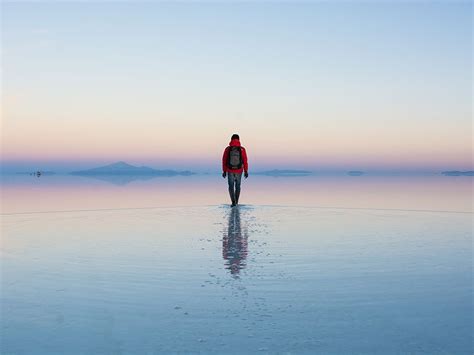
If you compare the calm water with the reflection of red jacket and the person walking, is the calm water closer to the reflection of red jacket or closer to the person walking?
the person walking

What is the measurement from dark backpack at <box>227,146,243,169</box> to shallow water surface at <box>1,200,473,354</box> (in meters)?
7.71

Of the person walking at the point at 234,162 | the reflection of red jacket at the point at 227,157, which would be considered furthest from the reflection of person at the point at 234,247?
the reflection of red jacket at the point at 227,157

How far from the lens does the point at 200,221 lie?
50.8 feet

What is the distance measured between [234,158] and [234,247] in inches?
415

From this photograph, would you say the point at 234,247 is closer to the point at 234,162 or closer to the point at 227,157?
the point at 234,162

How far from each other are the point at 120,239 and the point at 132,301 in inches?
227

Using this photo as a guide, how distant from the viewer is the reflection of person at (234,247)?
8.16m

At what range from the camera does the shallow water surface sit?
4.68m

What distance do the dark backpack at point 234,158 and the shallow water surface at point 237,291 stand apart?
771 centimetres

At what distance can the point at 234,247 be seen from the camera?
33.1 feet

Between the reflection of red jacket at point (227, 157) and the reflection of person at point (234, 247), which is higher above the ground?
the reflection of red jacket at point (227, 157)

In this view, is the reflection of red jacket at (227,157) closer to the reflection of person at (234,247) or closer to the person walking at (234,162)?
the person walking at (234,162)

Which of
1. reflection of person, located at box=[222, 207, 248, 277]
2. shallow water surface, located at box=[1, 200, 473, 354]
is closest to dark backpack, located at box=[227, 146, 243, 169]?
reflection of person, located at box=[222, 207, 248, 277]

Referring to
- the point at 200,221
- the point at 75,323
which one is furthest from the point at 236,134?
the point at 75,323
